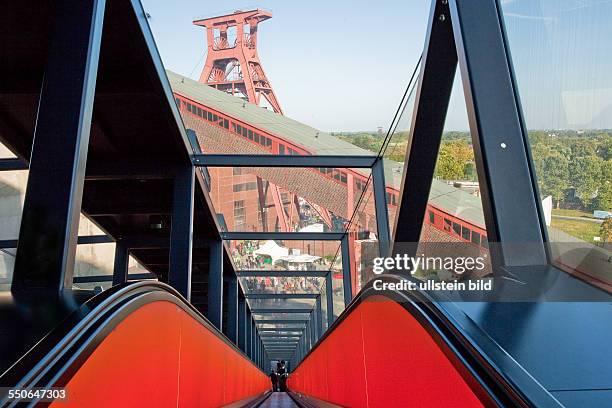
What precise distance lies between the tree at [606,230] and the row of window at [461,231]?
107 centimetres

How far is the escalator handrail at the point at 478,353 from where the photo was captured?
1.75m

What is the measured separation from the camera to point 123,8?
19.9 ft

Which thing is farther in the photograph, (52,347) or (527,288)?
(527,288)

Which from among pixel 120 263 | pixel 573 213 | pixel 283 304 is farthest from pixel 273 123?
pixel 283 304

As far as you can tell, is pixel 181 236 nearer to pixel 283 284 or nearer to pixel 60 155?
pixel 60 155

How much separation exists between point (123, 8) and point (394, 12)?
23.3 feet

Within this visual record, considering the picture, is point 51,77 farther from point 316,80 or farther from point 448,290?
point 316,80

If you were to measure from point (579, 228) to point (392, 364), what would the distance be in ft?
3.68

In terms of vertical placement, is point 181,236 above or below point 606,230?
above

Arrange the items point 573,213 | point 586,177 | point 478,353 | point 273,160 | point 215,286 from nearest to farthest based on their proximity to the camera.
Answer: point 478,353 < point 586,177 < point 573,213 < point 273,160 < point 215,286

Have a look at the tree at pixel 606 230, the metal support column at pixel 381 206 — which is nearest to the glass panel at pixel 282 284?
the metal support column at pixel 381 206

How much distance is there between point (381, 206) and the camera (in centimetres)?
936

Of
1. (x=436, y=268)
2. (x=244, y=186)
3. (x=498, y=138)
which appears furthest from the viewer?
(x=244, y=186)

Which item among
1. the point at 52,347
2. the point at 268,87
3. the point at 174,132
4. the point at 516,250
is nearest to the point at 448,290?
the point at 516,250
